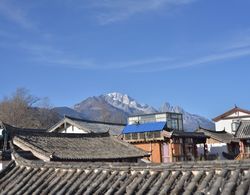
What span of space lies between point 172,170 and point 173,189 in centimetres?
77

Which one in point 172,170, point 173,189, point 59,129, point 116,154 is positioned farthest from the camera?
point 59,129

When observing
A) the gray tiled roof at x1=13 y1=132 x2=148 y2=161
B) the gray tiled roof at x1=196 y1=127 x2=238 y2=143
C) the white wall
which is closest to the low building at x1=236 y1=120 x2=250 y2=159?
the gray tiled roof at x1=196 y1=127 x2=238 y2=143

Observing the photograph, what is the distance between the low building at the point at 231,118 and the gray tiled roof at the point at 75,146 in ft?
131

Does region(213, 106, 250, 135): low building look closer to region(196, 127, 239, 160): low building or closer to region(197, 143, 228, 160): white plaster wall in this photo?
region(196, 127, 239, 160): low building

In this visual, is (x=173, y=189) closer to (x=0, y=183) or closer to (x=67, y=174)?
(x=67, y=174)

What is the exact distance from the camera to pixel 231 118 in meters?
69.0

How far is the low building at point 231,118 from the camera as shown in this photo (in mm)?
67312

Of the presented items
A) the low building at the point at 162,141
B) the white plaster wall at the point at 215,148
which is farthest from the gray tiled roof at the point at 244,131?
the white plaster wall at the point at 215,148

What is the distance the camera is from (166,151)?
141ft

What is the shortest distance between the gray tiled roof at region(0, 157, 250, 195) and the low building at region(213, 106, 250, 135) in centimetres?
6033

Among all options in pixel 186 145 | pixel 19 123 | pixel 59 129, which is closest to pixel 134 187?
pixel 59 129

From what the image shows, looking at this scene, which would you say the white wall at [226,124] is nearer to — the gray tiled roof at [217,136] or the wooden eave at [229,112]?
the wooden eave at [229,112]

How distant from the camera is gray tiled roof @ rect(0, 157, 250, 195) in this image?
25.0 feet

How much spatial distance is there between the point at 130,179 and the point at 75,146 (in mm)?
19396
